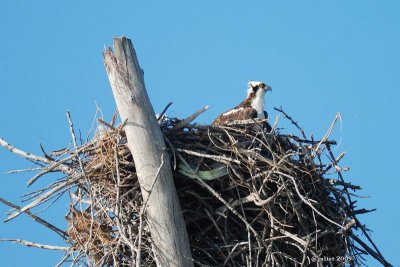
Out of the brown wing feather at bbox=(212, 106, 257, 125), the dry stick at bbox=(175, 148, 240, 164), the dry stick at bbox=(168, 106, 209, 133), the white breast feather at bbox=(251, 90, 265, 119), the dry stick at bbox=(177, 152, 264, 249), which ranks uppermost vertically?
the white breast feather at bbox=(251, 90, 265, 119)

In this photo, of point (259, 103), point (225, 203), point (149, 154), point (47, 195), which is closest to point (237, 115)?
point (259, 103)

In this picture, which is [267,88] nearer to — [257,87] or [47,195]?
[257,87]

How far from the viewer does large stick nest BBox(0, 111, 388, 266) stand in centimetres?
599

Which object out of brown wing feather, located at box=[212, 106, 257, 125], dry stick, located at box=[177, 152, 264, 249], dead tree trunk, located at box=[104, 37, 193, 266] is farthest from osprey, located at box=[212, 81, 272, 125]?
dead tree trunk, located at box=[104, 37, 193, 266]

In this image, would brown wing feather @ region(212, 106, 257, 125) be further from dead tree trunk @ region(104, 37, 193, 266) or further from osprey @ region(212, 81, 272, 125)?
dead tree trunk @ region(104, 37, 193, 266)

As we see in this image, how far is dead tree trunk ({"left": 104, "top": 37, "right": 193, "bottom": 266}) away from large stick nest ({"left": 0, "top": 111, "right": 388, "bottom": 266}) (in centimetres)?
17

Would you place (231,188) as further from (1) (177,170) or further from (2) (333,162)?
(2) (333,162)

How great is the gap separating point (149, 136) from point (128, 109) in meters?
0.28

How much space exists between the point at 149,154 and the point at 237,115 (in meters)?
2.21

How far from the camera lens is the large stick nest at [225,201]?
5988 mm

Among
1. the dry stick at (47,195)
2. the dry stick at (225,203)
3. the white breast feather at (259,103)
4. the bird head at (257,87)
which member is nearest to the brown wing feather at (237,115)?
the white breast feather at (259,103)

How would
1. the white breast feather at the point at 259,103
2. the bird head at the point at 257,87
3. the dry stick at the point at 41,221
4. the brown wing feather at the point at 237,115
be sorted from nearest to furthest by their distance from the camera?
the dry stick at the point at 41,221 < the brown wing feather at the point at 237,115 < the white breast feather at the point at 259,103 < the bird head at the point at 257,87

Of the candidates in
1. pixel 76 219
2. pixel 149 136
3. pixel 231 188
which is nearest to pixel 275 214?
pixel 231 188

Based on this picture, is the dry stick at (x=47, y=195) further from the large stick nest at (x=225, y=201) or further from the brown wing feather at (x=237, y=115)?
the brown wing feather at (x=237, y=115)
